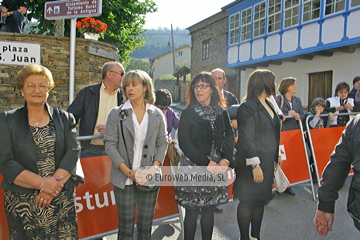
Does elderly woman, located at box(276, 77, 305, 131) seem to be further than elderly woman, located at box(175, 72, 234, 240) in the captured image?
Yes

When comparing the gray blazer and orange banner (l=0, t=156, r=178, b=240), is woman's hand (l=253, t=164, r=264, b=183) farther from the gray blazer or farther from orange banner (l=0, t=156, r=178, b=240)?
orange banner (l=0, t=156, r=178, b=240)

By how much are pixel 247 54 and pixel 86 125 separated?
49.7ft

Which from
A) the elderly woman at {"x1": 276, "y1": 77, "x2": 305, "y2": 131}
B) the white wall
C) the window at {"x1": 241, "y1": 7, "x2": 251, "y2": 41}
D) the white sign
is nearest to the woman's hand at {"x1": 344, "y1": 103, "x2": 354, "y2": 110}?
the elderly woman at {"x1": 276, "y1": 77, "x2": 305, "y2": 131}

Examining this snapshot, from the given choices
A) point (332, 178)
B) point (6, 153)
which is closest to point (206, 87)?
point (332, 178)

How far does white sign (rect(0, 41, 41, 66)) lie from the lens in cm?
450

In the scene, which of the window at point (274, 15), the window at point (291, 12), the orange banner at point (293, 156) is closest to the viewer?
the orange banner at point (293, 156)

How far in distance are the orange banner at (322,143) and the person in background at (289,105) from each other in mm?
377

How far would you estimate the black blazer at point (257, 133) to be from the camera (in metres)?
2.73

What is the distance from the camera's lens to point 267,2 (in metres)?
15.3

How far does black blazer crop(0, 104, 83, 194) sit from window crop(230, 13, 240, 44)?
17.1 m

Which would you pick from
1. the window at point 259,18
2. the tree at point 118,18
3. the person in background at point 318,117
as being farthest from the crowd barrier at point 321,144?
the window at point 259,18

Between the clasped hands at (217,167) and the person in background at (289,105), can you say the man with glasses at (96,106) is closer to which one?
the clasped hands at (217,167)

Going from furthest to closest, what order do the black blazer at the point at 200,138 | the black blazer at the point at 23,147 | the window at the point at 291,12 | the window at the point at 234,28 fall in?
the window at the point at 234,28
the window at the point at 291,12
the black blazer at the point at 200,138
the black blazer at the point at 23,147

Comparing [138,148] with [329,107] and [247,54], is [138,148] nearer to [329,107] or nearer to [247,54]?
[329,107]
